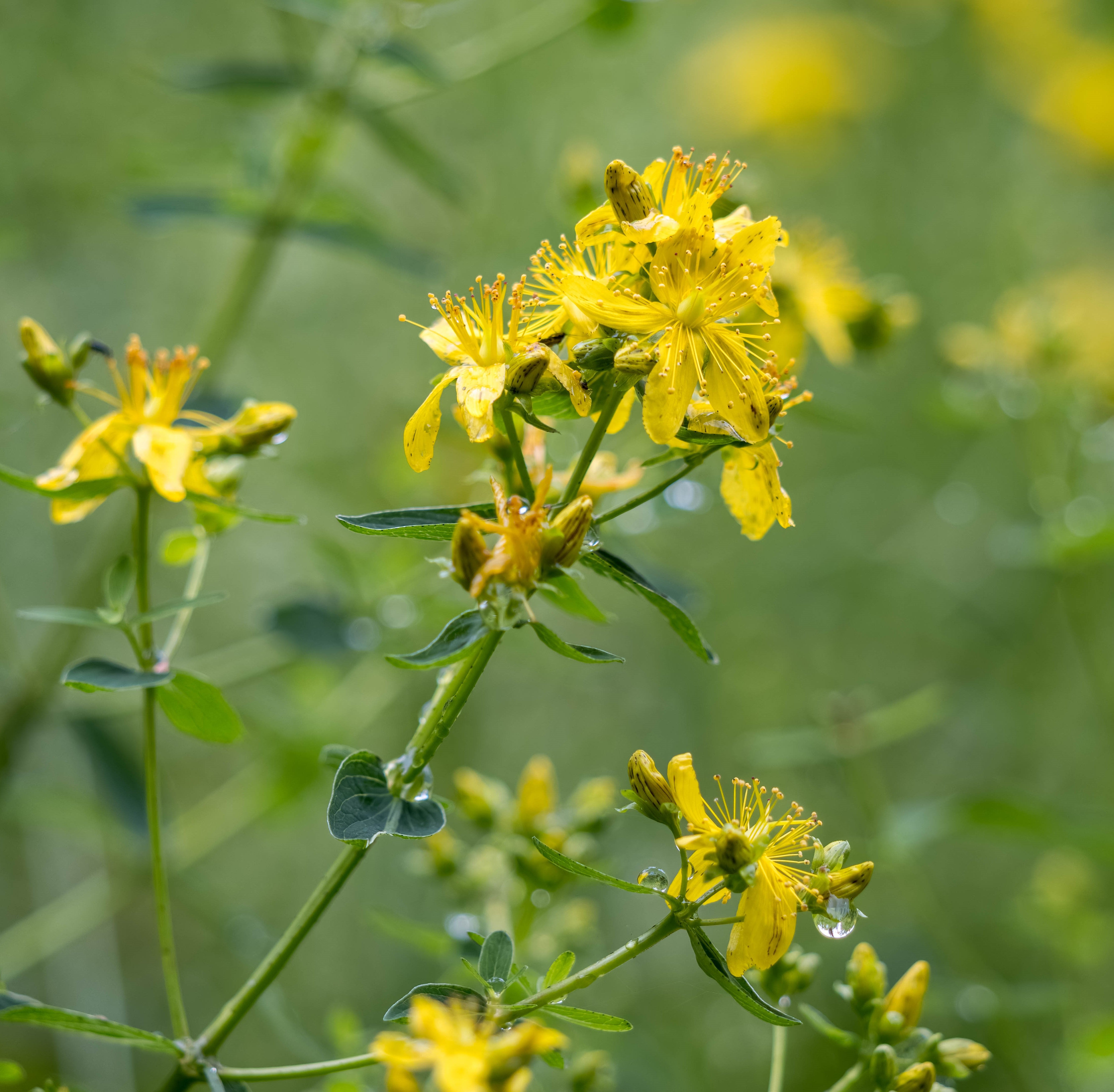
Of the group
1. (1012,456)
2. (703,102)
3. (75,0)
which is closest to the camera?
(75,0)

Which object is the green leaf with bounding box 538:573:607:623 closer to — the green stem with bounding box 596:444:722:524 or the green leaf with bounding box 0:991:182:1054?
the green stem with bounding box 596:444:722:524

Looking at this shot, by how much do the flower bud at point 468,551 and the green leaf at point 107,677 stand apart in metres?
0.37

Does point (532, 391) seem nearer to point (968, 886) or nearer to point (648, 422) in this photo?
point (648, 422)

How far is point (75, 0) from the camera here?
10.9ft

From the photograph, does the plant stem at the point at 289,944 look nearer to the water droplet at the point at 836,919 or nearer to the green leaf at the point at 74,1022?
the green leaf at the point at 74,1022

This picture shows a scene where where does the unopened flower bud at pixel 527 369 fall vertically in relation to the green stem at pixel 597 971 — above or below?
above

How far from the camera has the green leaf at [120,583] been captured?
1167 millimetres

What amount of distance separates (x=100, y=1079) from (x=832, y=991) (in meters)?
1.79

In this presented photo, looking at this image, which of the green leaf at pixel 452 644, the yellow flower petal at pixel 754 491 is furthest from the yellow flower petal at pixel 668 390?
the green leaf at pixel 452 644

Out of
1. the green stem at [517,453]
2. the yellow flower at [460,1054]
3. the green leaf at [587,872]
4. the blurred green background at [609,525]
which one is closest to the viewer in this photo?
the yellow flower at [460,1054]

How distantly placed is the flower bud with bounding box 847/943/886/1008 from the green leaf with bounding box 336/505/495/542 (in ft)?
2.13

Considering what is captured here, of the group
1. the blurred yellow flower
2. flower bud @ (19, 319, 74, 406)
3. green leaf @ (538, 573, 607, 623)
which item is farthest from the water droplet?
the blurred yellow flower

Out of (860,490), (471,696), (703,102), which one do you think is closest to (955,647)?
(860,490)

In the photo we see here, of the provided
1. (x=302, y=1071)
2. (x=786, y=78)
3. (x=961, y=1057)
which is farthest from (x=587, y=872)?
(x=786, y=78)
